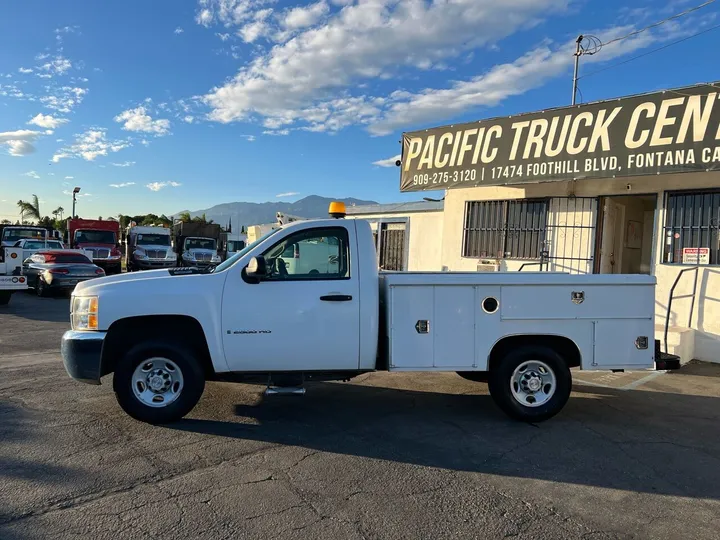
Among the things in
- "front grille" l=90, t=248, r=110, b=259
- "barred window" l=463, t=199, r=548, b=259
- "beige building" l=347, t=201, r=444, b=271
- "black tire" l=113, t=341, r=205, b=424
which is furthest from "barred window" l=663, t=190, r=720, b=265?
"front grille" l=90, t=248, r=110, b=259

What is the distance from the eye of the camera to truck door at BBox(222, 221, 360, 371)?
507cm

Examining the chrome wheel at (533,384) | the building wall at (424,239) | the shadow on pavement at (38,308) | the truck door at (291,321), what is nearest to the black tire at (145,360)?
the truck door at (291,321)

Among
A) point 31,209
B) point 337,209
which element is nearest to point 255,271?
point 337,209

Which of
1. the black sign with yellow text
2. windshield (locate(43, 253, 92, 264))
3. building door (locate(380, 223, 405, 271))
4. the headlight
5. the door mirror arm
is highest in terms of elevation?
the black sign with yellow text

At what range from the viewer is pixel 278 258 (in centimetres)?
526

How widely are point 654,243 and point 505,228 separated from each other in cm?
295

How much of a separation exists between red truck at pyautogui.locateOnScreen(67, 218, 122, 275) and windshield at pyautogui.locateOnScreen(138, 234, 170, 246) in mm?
1264

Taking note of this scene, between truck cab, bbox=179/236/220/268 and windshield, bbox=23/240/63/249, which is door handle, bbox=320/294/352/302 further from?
truck cab, bbox=179/236/220/268

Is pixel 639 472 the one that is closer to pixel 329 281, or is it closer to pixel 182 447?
pixel 329 281

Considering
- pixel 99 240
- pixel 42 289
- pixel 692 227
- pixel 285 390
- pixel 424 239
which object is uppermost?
pixel 692 227

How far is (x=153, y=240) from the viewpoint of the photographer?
27.1 metres

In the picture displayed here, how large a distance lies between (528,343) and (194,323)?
3416 millimetres

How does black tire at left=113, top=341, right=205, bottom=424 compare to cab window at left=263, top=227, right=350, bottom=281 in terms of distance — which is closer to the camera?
black tire at left=113, top=341, right=205, bottom=424

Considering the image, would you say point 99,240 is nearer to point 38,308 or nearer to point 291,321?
point 38,308
